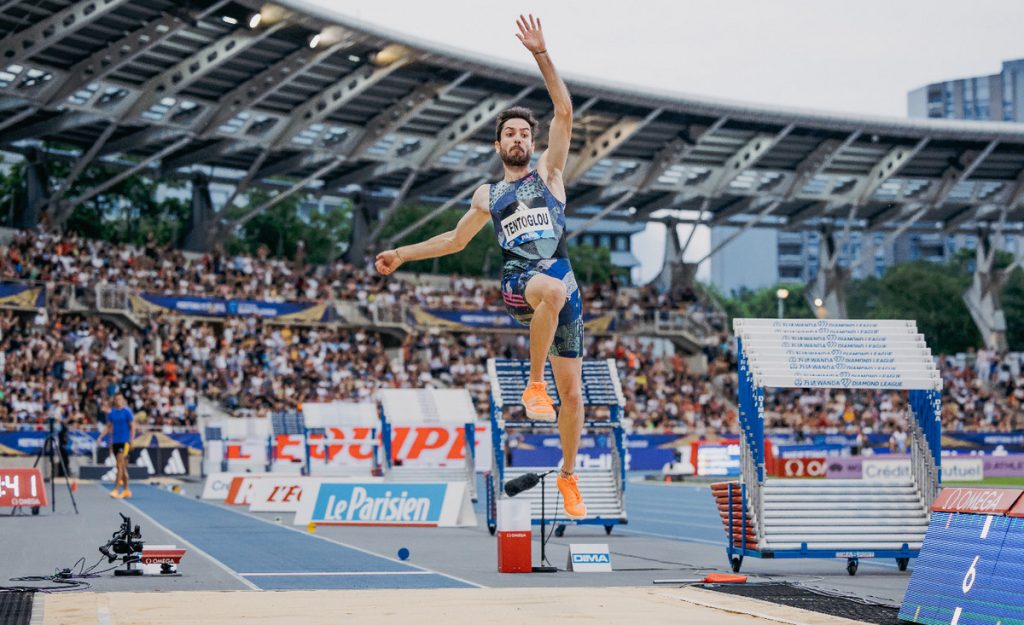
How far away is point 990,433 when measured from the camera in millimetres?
45531

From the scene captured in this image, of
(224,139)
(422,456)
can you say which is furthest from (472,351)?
(422,456)

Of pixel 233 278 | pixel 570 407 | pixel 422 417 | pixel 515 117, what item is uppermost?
pixel 233 278

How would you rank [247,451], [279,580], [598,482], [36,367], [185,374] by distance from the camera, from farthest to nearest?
[185,374], [36,367], [247,451], [598,482], [279,580]

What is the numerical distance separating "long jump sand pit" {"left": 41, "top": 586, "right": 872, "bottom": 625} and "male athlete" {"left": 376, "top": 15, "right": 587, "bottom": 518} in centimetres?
181

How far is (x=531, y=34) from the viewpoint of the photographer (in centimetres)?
745

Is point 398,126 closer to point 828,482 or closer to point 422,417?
point 422,417

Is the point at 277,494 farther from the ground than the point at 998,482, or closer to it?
farther from the ground

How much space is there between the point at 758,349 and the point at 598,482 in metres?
6.07

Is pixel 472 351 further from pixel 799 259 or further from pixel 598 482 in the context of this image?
pixel 799 259

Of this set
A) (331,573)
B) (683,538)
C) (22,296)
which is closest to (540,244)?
(331,573)

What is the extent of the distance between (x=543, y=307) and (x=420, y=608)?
9.75ft

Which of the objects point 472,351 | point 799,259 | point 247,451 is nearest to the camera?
point 247,451

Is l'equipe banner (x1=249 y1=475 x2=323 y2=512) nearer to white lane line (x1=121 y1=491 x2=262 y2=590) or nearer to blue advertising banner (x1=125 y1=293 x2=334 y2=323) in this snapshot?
white lane line (x1=121 y1=491 x2=262 y2=590)

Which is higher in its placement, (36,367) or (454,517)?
(36,367)
